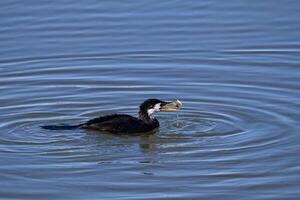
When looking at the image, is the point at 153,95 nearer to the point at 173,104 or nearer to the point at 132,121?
the point at 173,104

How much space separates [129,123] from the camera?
1633cm

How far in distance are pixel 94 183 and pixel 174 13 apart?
32.9 feet

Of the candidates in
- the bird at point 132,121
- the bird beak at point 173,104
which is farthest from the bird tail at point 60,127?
the bird beak at point 173,104

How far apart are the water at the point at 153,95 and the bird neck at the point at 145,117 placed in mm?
311

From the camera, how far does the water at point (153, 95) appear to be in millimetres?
13810

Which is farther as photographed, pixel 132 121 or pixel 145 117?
pixel 145 117

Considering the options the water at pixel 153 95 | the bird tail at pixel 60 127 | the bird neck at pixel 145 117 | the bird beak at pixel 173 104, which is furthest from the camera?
the bird beak at pixel 173 104

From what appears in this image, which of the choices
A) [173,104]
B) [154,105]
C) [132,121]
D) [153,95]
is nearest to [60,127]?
[132,121]

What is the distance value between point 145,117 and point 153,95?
150cm

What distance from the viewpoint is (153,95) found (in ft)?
59.5

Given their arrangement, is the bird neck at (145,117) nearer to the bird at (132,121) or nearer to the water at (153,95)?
the bird at (132,121)

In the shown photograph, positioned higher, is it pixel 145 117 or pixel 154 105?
pixel 154 105

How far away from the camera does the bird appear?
53.2ft

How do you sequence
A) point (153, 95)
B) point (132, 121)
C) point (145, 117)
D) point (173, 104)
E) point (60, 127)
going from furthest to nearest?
point (153, 95)
point (173, 104)
point (145, 117)
point (132, 121)
point (60, 127)
